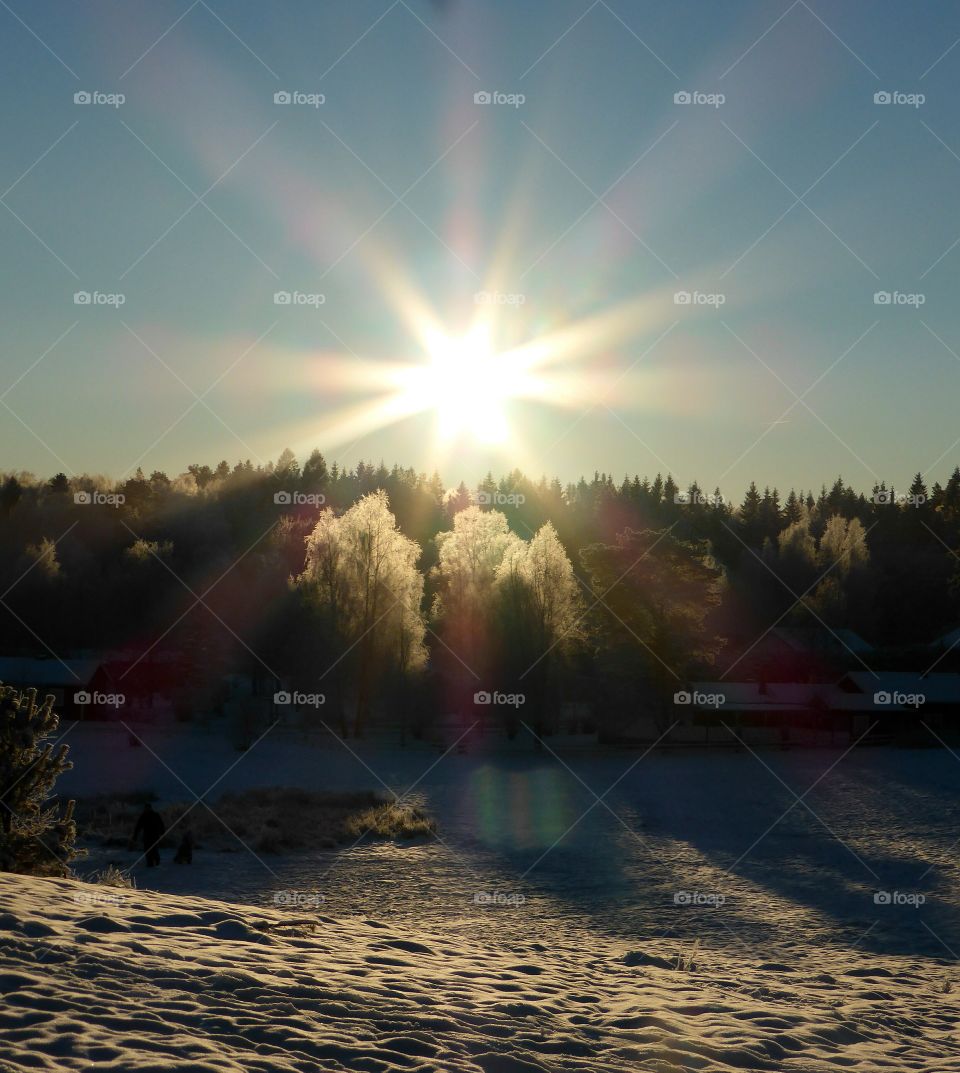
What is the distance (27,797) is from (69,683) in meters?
46.4

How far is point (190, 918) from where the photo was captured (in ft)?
40.9

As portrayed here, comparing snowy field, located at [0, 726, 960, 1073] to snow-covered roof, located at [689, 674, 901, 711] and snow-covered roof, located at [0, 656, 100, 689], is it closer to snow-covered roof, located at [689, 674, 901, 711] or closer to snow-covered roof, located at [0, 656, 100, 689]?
snow-covered roof, located at [689, 674, 901, 711]

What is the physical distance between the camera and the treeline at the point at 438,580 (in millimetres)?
55500

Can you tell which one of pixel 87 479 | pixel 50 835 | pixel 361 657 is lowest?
pixel 50 835

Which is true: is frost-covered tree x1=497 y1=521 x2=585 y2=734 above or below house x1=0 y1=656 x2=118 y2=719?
above

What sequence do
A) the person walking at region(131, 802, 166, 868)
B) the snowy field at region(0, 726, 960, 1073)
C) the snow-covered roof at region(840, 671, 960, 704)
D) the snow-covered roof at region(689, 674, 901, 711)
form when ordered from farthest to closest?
the snow-covered roof at region(840, 671, 960, 704)
the snow-covered roof at region(689, 674, 901, 711)
the person walking at region(131, 802, 166, 868)
the snowy field at region(0, 726, 960, 1073)

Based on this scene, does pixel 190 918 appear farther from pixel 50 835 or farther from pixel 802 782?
pixel 802 782

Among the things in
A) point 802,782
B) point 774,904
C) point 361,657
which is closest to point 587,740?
point 361,657

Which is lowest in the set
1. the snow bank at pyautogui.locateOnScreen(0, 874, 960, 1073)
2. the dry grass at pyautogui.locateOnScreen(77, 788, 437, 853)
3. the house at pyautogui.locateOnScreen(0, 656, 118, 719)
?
the dry grass at pyautogui.locateOnScreen(77, 788, 437, 853)

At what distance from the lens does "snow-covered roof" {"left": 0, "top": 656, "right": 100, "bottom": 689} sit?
62281 mm

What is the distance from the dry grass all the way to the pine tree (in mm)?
8345

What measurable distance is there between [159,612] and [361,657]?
86.0 feet

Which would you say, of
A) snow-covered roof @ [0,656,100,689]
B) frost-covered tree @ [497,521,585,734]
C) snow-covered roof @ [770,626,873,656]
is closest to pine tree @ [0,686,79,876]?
frost-covered tree @ [497,521,585,734]

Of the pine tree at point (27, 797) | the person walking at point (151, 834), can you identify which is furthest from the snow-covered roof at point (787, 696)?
the pine tree at point (27, 797)
